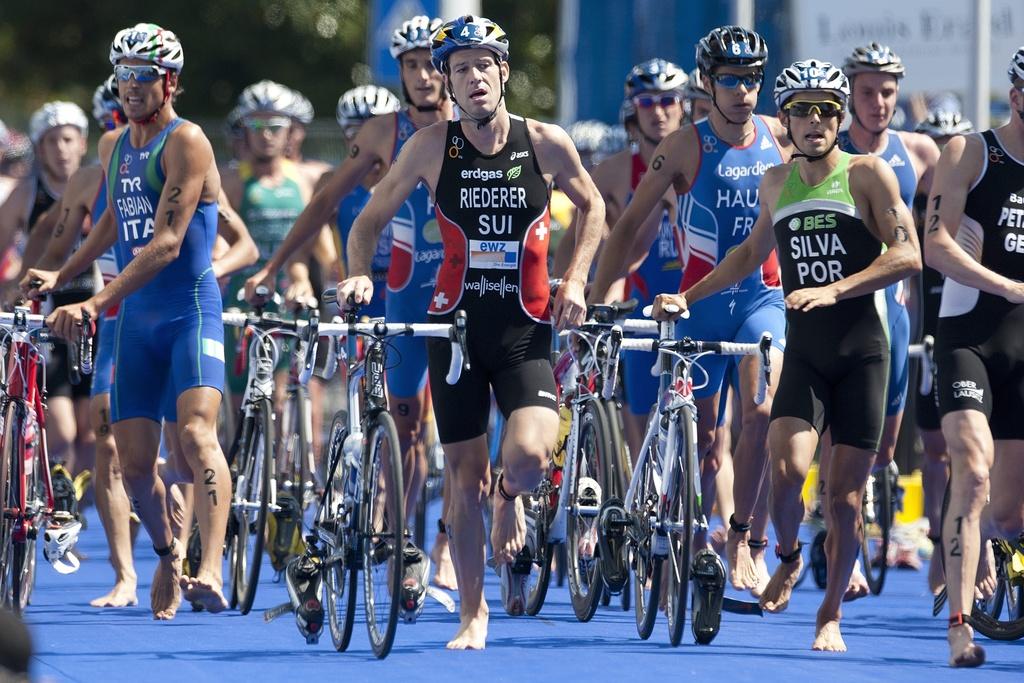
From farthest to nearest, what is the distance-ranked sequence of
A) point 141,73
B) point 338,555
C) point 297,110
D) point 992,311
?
point 297,110 → point 141,73 → point 992,311 → point 338,555

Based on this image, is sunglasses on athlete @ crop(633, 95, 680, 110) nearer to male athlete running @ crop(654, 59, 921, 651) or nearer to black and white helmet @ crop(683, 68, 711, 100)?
black and white helmet @ crop(683, 68, 711, 100)

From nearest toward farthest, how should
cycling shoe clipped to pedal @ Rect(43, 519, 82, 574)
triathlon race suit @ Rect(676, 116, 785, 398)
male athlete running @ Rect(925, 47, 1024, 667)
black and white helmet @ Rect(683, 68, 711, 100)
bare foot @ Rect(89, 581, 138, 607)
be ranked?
male athlete running @ Rect(925, 47, 1024, 667), cycling shoe clipped to pedal @ Rect(43, 519, 82, 574), triathlon race suit @ Rect(676, 116, 785, 398), bare foot @ Rect(89, 581, 138, 607), black and white helmet @ Rect(683, 68, 711, 100)

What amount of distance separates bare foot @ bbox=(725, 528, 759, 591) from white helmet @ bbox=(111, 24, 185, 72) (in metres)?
3.55

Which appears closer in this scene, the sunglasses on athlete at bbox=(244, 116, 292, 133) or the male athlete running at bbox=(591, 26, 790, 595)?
the male athlete running at bbox=(591, 26, 790, 595)

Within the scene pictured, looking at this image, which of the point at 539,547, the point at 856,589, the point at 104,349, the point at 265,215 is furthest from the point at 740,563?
the point at 265,215

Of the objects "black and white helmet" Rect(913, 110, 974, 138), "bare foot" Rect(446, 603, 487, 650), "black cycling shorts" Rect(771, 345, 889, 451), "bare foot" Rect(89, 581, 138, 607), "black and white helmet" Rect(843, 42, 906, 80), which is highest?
"black and white helmet" Rect(843, 42, 906, 80)

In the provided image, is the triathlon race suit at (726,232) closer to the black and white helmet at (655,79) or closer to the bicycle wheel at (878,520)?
the black and white helmet at (655,79)

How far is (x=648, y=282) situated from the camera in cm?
1254

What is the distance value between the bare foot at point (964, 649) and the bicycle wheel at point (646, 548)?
1.20 metres

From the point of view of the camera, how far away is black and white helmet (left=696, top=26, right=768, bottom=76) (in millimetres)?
10516

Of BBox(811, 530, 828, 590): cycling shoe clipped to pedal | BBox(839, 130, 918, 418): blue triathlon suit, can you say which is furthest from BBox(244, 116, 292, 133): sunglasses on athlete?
BBox(811, 530, 828, 590): cycling shoe clipped to pedal

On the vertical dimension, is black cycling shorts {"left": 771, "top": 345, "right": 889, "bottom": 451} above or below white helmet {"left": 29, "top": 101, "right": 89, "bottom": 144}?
below

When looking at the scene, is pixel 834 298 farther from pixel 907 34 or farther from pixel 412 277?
pixel 907 34

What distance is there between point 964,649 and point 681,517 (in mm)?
1204
